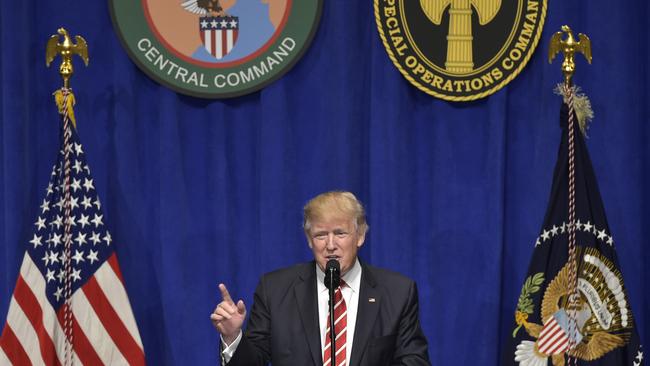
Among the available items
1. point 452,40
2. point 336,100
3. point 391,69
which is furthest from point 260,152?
point 452,40

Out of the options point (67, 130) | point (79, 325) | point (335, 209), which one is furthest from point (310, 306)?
point (67, 130)

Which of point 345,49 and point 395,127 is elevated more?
point 345,49

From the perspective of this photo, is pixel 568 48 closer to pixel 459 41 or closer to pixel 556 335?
pixel 459 41

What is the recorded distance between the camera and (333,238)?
3.34 m

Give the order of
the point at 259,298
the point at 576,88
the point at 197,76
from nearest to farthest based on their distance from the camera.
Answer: the point at 259,298
the point at 576,88
the point at 197,76

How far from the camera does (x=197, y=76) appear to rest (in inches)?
182

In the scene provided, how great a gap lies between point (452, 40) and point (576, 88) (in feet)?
2.07

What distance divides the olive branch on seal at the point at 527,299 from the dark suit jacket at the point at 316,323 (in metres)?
0.94

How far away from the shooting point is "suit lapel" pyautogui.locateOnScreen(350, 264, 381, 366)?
328cm

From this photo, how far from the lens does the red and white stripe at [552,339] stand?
4113 millimetres

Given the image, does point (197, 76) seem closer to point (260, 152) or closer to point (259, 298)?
point (260, 152)

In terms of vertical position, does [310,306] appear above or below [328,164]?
below

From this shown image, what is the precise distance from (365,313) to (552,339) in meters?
1.17

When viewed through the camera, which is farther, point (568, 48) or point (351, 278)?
point (568, 48)
